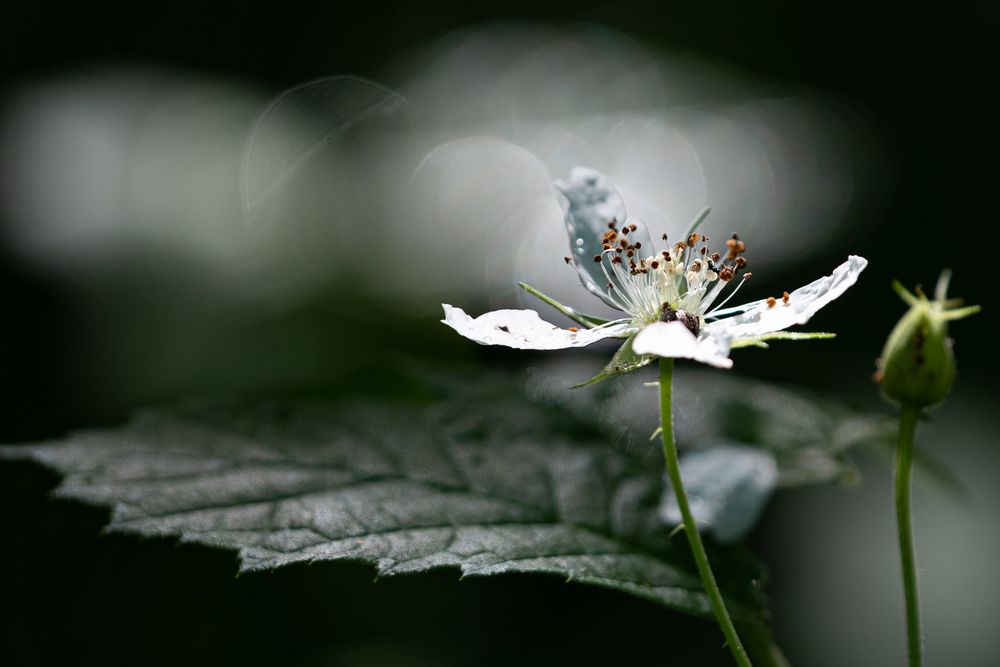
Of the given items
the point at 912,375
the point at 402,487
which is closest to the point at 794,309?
the point at 912,375

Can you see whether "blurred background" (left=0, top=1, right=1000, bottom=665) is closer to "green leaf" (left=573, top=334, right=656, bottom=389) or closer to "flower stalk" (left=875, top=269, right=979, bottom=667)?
"green leaf" (left=573, top=334, right=656, bottom=389)

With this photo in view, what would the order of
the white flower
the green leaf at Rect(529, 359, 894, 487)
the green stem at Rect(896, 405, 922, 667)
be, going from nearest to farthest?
Result: the green stem at Rect(896, 405, 922, 667) < the white flower < the green leaf at Rect(529, 359, 894, 487)

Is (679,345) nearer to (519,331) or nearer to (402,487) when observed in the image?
(519,331)

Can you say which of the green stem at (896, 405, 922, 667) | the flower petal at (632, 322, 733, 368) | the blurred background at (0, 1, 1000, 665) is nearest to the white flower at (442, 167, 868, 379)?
the flower petal at (632, 322, 733, 368)

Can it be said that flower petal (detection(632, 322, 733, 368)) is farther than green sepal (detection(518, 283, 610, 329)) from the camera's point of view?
No

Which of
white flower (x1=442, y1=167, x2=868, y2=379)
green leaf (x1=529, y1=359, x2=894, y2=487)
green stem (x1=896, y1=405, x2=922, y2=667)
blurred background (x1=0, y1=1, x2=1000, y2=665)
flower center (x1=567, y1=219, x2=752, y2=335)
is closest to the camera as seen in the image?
green stem (x1=896, y1=405, x2=922, y2=667)

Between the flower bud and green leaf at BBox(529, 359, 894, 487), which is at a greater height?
the flower bud

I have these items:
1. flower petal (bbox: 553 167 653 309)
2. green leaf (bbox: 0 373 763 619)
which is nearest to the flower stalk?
green leaf (bbox: 0 373 763 619)

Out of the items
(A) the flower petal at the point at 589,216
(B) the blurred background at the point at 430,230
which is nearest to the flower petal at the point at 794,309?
(A) the flower petal at the point at 589,216

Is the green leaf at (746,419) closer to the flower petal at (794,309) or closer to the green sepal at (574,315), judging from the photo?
the green sepal at (574,315)
